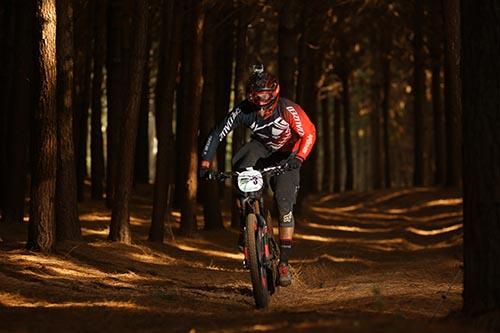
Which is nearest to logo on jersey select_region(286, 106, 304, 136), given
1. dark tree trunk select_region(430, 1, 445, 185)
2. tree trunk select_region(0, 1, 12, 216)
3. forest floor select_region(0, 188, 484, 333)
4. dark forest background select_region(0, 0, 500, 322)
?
forest floor select_region(0, 188, 484, 333)

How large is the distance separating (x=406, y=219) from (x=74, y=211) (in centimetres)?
1740

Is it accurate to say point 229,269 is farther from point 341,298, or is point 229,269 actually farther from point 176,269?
point 341,298

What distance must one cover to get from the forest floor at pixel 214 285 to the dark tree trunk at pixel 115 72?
179cm

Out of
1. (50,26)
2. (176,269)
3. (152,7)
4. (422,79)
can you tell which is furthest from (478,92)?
(422,79)

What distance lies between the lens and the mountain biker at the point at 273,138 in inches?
388

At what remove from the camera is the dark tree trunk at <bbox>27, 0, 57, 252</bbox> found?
12.7 meters

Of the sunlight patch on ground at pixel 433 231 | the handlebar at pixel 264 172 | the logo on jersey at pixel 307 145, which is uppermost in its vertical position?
the logo on jersey at pixel 307 145

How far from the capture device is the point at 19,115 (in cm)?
1720

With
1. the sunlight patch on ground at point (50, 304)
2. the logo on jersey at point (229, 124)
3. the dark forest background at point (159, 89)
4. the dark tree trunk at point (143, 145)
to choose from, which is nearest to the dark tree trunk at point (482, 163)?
the dark forest background at point (159, 89)

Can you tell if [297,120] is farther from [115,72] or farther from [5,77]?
[5,77]

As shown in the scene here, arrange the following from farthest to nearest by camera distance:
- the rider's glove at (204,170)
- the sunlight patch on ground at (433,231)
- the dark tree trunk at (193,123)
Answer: the sunlight patch on ground at (433,231) < the dark tree trunk at (193,123) < the rider's glove at (204,170)

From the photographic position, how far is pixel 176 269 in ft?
47.9

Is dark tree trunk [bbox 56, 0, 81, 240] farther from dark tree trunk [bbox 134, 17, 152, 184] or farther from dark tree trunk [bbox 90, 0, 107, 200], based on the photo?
dark tree trunk [bbox 134, 17, 152, 184]

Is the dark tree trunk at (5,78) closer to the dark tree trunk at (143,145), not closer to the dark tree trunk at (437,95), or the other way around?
the dark tree trunk at (143,145)
